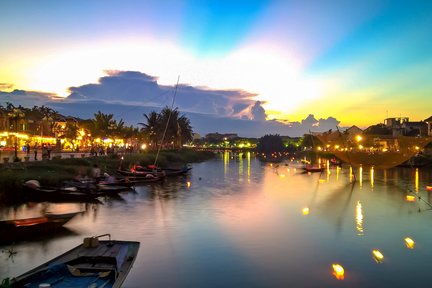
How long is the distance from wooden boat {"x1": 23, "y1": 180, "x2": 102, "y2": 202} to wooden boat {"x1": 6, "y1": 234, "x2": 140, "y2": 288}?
15824 millimetres

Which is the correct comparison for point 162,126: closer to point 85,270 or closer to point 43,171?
point 43,171

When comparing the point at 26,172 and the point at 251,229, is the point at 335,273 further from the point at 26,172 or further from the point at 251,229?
the point at 26,172

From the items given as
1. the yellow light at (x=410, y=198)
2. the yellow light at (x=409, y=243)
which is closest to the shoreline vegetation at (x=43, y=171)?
the yellow light at (x=409, y=243)

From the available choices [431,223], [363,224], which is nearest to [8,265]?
[363,224]

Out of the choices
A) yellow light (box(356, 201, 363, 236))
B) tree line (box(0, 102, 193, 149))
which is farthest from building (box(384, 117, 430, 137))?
yellow light (box(356, 201, 363, 236))

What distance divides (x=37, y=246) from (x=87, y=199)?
1107 cm

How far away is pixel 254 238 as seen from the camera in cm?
2097

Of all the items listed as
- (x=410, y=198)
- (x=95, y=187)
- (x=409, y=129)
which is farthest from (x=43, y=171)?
(x=409, y=129)

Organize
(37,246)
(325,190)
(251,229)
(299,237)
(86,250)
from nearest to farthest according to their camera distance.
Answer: (86,250)
(37,246)
(299,237)
(251,229)
(325,190)

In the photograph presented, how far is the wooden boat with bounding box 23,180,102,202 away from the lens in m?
26.7

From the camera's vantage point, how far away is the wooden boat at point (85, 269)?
10.1 metres

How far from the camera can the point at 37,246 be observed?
A: 17391 millimetres

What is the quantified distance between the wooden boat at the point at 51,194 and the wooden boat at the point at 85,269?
1582cm

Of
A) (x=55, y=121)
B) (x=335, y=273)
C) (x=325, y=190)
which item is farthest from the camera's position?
(x=55, y=121)
